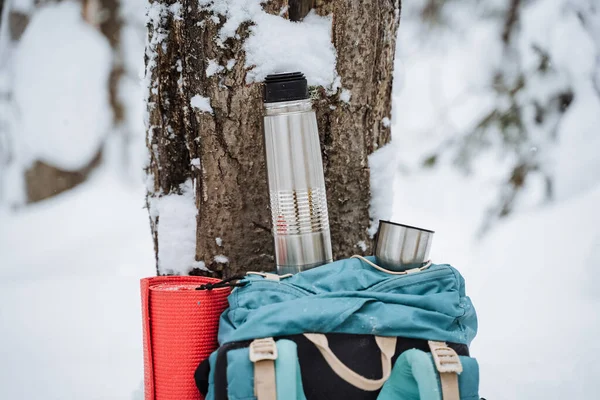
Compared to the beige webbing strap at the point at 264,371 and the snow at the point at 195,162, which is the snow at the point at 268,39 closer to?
the snow at the point at 195,162

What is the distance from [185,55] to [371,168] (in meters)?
0.51

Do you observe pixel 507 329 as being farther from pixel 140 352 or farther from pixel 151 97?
pixel 151 97

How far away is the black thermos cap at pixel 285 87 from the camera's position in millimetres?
1029

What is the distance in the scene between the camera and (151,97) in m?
1.25

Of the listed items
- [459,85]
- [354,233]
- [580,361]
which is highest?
[459,85]

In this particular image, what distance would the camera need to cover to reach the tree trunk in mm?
1163

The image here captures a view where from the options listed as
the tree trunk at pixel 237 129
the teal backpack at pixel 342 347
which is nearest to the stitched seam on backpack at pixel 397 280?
the teal backpack at pixel 342 347

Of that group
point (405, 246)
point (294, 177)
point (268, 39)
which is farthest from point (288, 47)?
point (405, 246)

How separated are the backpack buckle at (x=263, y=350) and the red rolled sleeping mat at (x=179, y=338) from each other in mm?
174

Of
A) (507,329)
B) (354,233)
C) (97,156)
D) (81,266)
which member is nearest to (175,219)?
(354,233)

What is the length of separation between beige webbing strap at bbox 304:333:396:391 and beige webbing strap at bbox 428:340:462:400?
77 millimetres

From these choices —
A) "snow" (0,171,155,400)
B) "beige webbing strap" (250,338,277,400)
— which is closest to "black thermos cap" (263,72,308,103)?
"beige webbing strap" (250,338,277,400)

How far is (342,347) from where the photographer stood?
87 centimetres

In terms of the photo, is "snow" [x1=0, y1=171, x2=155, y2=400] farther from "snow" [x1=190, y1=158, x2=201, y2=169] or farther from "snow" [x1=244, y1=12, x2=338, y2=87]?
"snow" [x1=244, y1=12, x2=338, y2=87]
